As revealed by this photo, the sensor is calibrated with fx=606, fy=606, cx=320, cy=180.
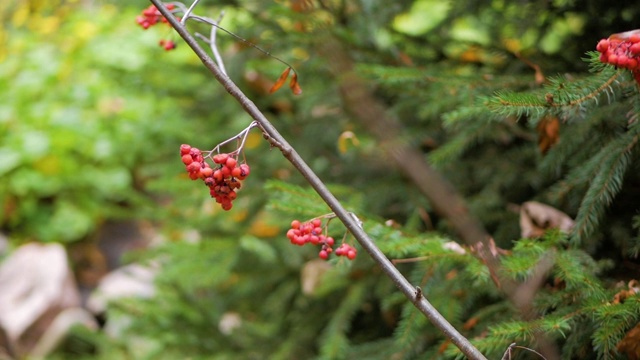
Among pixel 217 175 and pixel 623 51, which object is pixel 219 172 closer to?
pixel 217 175

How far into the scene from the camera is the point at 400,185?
1703 millimetres

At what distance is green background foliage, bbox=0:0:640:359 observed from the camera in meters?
1.04

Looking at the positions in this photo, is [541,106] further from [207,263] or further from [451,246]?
[207,263]

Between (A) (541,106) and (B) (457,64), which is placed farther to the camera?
(B) (457,64)

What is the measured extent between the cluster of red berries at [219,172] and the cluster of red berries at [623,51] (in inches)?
19.4

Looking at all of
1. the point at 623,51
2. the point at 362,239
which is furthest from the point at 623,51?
the point at 362,239

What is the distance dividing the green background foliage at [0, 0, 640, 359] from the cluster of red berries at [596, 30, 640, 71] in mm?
74

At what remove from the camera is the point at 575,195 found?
1.25 m

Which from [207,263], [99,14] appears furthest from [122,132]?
[207,263]

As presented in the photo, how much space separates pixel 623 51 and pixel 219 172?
55 cm

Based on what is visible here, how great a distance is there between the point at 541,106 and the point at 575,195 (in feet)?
1.41

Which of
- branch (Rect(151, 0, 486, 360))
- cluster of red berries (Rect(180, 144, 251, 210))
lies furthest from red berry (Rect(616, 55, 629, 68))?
cluster of red berries (Rect(180, 144, 251, 210))

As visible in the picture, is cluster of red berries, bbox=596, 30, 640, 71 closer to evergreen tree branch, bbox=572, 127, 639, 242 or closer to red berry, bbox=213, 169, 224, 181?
evergreen tree branch, bbox=572, 127, 639, 242

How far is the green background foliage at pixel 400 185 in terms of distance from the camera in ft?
3.42
